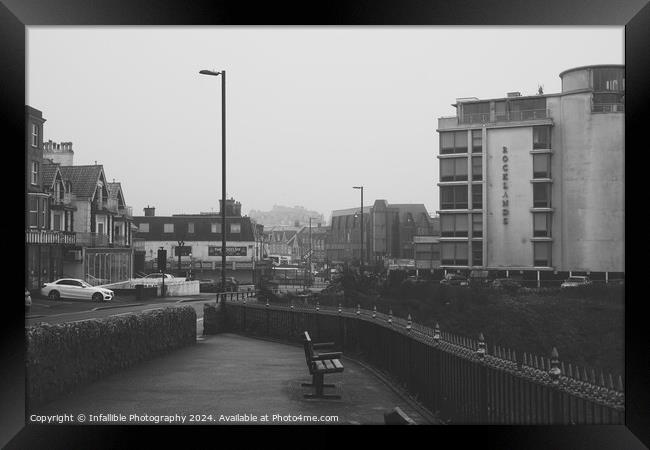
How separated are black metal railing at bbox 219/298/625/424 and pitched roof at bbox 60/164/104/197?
490 centimetres

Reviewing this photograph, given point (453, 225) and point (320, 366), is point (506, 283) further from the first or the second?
point (320, 366)

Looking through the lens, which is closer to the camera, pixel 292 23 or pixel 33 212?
pixel 292 23

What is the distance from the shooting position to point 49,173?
31.1ft

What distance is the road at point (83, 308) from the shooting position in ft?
29.6

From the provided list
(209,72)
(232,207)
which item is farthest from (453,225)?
(209,72)

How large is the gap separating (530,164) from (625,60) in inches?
249

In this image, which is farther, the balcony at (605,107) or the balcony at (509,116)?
the balcony at (605,107)

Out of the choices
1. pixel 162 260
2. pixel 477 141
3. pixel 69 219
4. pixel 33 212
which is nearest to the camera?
pixel 33 212

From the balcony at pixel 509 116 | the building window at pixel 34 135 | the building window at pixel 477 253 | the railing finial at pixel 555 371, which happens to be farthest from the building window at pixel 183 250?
the railing finial at pixel 555 371

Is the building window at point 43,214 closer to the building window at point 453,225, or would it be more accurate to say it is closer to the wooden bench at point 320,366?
the wooden bench at point 320,366

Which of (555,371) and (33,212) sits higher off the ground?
(33,212)

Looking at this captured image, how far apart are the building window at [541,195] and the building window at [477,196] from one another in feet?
3.74

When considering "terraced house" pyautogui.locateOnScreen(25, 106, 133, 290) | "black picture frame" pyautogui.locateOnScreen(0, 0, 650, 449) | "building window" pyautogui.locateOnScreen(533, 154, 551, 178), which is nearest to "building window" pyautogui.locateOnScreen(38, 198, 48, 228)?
"terraced house" pyautogui.locateOnScreen(25, 106, 133, 290)

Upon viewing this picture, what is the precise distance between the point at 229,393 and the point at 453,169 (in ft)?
18.4
